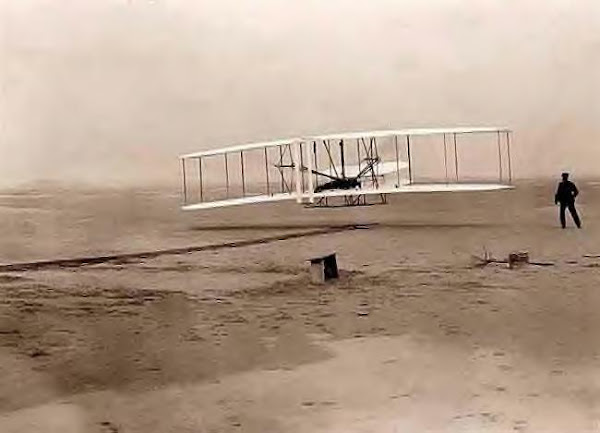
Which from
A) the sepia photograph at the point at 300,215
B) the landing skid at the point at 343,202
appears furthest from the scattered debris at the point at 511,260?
the landing skid at the point at 343,202

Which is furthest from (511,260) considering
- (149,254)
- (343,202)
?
(149,254)

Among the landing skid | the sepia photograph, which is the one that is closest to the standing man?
the sepia photograph

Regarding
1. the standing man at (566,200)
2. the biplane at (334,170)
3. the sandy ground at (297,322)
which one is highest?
the biplane at (334,170)

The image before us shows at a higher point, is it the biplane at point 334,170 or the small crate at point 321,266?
the biplane at point 334,170

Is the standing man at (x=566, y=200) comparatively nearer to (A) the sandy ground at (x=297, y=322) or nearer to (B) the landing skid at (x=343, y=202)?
(A) the sandy ground at (x=297, y=322)

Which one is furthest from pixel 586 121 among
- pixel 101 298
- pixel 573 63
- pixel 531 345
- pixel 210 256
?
pixel 101 298

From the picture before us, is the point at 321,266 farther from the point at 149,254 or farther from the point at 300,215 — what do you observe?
the point at 149,254

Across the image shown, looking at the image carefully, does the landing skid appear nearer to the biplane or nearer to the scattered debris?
the biplane
